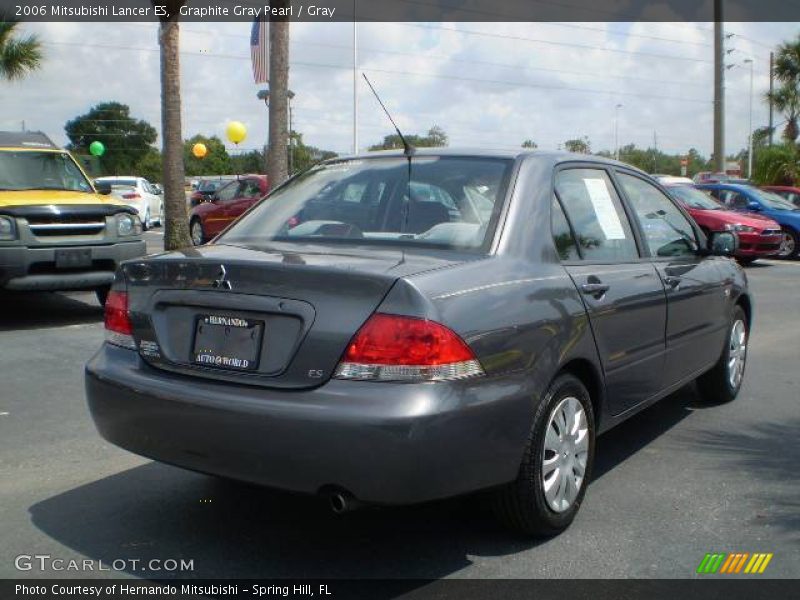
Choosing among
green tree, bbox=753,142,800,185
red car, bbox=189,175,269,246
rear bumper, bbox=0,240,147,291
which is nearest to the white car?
red car, bbox=189,175,269,246

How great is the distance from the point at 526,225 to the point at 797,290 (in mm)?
10499

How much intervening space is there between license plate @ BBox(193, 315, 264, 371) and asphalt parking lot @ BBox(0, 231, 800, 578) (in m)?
0.82

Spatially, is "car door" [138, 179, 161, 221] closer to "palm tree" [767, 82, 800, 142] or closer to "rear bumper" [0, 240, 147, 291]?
"rear bumper" [0, 240, 147, 291]

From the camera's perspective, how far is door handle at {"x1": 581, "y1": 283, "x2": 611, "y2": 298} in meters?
4.10

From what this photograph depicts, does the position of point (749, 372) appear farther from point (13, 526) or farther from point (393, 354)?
point (13, 526)

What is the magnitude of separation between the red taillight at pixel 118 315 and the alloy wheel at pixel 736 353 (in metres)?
4.01

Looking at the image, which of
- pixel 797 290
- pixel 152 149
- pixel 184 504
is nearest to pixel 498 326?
pixel 184 504

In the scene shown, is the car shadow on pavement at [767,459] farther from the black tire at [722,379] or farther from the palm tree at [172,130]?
the palm tree at [172,130]

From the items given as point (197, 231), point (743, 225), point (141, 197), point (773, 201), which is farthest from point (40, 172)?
point (141, 197)

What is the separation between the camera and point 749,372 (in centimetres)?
737

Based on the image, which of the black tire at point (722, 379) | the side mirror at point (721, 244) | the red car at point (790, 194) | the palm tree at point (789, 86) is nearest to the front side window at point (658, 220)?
the side mirror at point (721, 244)

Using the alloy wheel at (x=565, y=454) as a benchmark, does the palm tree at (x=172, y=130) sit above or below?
above

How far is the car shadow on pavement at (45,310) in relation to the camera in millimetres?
9688

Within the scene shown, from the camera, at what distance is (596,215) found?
4629 mm
